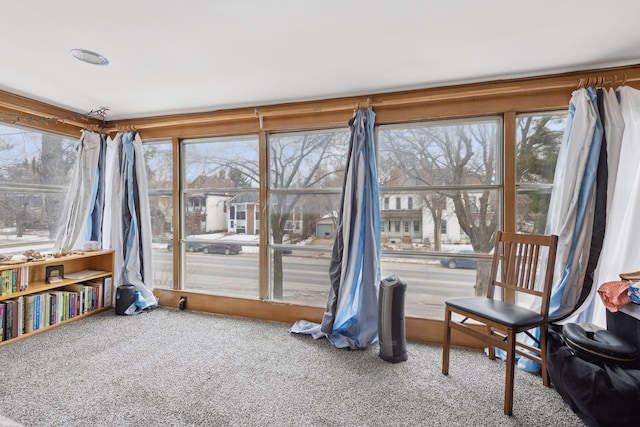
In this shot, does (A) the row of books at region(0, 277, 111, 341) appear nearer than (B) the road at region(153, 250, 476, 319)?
Yes

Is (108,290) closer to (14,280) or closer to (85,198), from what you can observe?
(14,280)

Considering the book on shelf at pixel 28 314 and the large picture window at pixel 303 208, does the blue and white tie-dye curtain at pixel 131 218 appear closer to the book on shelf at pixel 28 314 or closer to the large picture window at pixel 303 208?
the book on shelf at pixel 28 314

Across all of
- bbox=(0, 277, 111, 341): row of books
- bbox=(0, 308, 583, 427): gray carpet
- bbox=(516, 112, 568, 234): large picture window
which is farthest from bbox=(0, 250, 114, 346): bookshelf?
bbox=(516, 112, 568, 234): large picture window

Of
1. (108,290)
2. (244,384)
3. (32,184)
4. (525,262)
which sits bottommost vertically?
(244,384)

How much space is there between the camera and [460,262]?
9.06ft

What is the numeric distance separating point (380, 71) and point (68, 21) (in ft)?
6.67

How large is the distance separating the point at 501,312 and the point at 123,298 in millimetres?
3590

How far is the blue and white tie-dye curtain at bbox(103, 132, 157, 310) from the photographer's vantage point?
351 centimetres

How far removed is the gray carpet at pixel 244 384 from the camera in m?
1.76

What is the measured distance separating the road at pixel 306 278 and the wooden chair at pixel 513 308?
50cm

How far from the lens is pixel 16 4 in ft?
5.35

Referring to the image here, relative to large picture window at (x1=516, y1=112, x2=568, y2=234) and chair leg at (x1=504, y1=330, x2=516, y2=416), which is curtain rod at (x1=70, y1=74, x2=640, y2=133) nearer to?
large picture window at (x1=516, y1=112, x2=568, y2=234)

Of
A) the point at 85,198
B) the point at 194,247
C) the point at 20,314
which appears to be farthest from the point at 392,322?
the point at 85,198

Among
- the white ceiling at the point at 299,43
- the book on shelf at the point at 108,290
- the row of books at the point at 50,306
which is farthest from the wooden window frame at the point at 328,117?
the row of books at the point at 50,306
